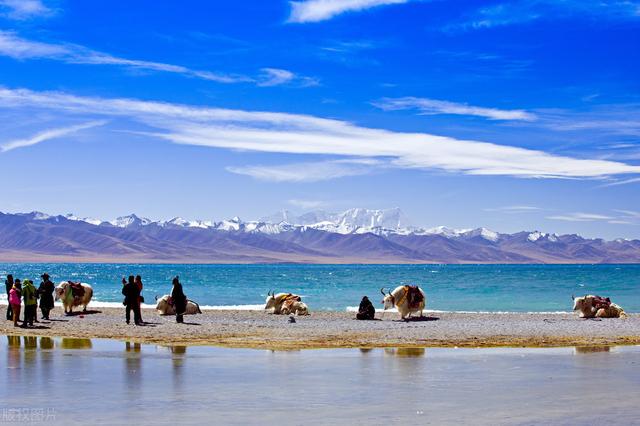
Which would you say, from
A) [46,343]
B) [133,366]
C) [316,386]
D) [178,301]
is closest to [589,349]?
[316,386]

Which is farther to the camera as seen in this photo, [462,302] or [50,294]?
[462,302]

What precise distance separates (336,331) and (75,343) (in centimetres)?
743

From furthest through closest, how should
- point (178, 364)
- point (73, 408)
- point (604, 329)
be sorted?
point (604, 329) < point (178, 364) < point (73, 408)

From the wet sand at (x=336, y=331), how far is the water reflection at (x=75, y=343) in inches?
39.8

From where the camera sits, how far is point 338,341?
2041 centimetres

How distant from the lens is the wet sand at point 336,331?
20234 millimetres

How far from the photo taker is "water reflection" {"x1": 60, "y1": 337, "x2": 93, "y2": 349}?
724 inches

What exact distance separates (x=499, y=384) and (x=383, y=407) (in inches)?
111

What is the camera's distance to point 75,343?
63.8 feet

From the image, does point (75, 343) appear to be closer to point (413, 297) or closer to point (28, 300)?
point (28, 300)

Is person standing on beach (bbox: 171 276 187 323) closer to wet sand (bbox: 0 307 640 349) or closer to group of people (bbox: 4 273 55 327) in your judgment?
wet sand (bbox: 0 307 640 349)

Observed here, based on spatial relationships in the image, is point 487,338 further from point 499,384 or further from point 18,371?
point 18,371

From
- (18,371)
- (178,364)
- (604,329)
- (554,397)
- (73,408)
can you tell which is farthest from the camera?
(604,329)

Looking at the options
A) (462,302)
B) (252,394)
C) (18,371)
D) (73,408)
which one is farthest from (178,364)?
(462,302)
